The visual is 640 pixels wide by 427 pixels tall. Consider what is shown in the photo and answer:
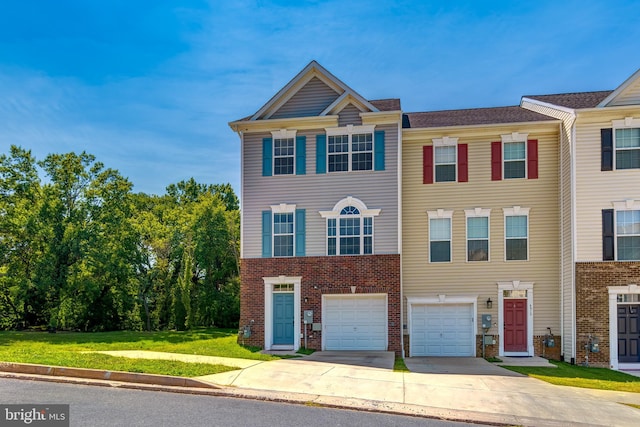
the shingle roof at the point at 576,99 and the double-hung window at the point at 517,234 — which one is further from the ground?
the shingle roof at the point at 576,99

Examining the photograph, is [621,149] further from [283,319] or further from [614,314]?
[283,319]

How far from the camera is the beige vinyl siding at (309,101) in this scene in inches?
760

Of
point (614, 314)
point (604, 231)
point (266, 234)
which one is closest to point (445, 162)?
point (604, 231)

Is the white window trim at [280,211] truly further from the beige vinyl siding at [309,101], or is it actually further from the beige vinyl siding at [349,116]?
the beige vinyl siding at [349,116]

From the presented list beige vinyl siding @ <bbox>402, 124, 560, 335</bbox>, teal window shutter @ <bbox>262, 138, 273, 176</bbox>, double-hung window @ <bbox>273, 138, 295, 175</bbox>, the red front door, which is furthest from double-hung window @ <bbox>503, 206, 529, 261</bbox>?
teal window shutter @ <bbox>262, 138, 273, 176</bbox>

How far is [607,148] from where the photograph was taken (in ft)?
57.9

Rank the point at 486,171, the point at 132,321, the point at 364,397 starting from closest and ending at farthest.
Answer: the point at 364,397 → the point at 486,171 → the point at 132,321

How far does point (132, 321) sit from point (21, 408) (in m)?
24.4

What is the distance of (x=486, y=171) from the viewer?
1933 centimetres

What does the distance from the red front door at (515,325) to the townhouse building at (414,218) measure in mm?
43

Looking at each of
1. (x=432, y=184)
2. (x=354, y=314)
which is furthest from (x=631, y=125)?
(x=354, y=314)

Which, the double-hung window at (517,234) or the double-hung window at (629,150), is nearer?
the double-hung window at (629,150)

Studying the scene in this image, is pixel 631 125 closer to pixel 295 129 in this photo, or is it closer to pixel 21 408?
pixel 295 129
